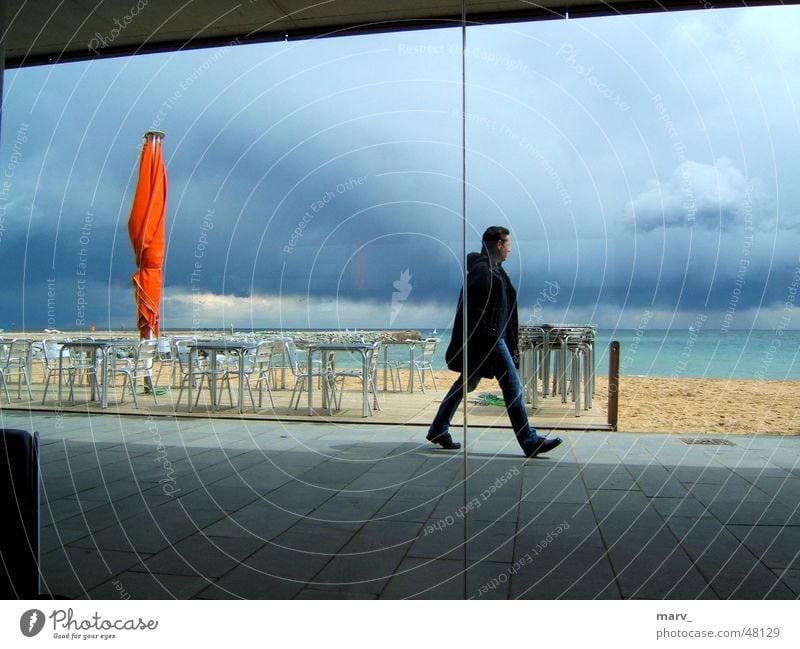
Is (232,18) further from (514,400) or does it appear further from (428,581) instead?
(428,581)

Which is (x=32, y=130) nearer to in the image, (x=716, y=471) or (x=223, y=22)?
(x=223, y=22)

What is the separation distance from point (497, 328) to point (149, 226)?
4.63 m

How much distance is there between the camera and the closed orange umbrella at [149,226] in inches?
284

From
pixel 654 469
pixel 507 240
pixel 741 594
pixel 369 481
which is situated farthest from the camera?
pixel 507 240

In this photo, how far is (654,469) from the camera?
3.95 metres

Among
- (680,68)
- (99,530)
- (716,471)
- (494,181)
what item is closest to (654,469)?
(716,471)

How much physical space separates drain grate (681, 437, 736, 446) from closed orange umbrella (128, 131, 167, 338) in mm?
5544

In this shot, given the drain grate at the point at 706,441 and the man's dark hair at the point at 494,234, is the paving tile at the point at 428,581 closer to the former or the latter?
the man's dark hair at the point at 494,234

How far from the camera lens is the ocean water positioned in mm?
16812

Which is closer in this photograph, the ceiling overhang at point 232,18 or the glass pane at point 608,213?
the glass pane at point 608,213

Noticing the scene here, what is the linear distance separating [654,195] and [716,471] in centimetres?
181

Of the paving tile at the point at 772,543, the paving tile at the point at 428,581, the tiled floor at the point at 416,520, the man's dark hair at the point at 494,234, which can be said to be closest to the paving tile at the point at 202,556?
the tiled floor at the point at 416,520

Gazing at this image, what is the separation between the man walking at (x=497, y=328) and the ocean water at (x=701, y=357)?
7.24 m

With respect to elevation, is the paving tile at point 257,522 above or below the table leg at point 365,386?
below
